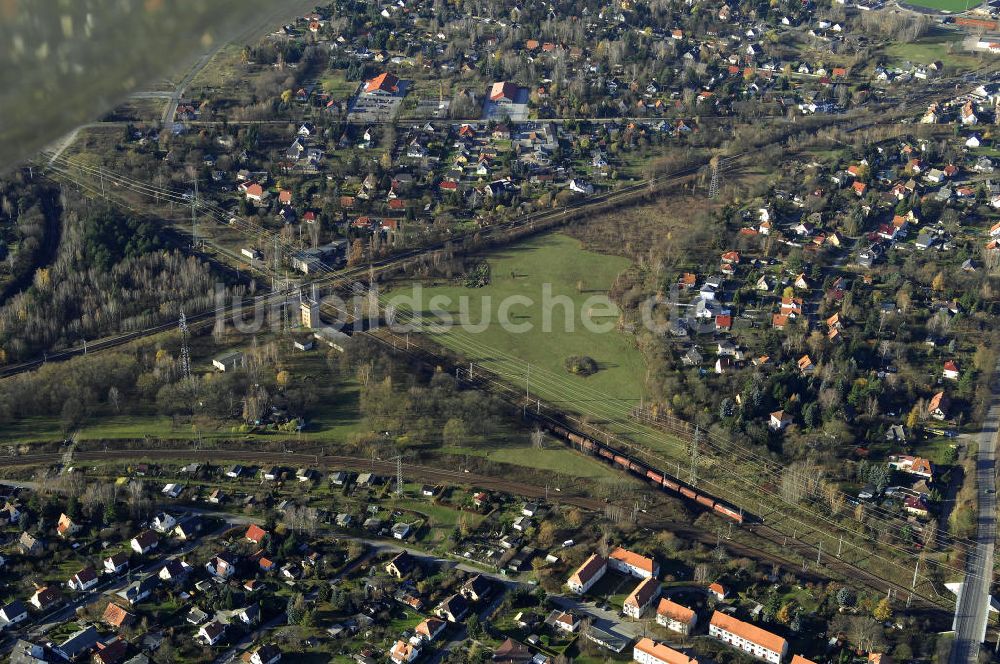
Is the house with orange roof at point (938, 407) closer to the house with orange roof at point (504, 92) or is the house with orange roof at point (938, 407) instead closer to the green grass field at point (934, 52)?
the house with orange roof at point (504, 92)

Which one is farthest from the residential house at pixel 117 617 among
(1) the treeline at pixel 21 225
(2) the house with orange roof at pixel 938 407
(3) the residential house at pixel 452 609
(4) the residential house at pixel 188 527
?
(2) the house with orange roof at pixel 938 407

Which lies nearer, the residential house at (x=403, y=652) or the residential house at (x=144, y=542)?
the residential house at (x=403, y=652)

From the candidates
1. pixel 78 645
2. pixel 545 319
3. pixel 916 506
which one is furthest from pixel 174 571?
pixel 916 506

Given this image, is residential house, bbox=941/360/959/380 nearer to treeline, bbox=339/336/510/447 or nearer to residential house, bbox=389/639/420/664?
treeline, bbox=339/336/510/447

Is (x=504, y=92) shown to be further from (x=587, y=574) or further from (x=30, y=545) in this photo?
(x=30, y=545)

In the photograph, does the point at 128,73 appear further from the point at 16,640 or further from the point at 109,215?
the point at 109,215

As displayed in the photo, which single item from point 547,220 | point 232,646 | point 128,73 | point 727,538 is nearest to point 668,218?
point 547,220
